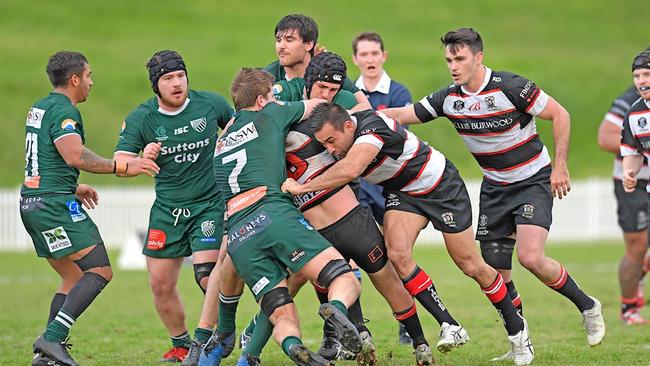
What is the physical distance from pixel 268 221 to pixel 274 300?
56 centimetres

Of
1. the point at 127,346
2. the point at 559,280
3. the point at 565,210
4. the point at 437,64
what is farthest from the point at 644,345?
the point at 437,64

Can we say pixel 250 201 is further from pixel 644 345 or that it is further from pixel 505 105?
pixel 644 345

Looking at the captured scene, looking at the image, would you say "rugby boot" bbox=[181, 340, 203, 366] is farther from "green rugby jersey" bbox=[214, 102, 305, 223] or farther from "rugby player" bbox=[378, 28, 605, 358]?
"rugby player" bbox=[378, 28, 605, 358]

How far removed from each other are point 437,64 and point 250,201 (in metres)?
31.0

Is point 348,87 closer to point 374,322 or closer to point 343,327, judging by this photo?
point 343,327

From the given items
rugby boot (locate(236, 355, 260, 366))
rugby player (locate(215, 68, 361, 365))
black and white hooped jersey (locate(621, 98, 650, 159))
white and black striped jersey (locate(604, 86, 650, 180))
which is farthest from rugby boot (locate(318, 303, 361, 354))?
white and black striped jersey (locate(604, 86, 650, 180))

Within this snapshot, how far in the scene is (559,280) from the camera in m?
8.38

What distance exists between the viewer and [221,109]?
8586 millimetres

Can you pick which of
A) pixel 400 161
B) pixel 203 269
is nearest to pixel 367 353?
pixel 400 161

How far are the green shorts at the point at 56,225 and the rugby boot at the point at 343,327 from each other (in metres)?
2.34

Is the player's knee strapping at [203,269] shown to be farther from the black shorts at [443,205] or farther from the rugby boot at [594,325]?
the rugby boot at [594,325]

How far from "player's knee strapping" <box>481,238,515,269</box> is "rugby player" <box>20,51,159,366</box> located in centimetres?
295

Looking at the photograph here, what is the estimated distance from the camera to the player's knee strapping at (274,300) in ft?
23.5

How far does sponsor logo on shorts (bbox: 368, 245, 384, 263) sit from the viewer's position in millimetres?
7719
